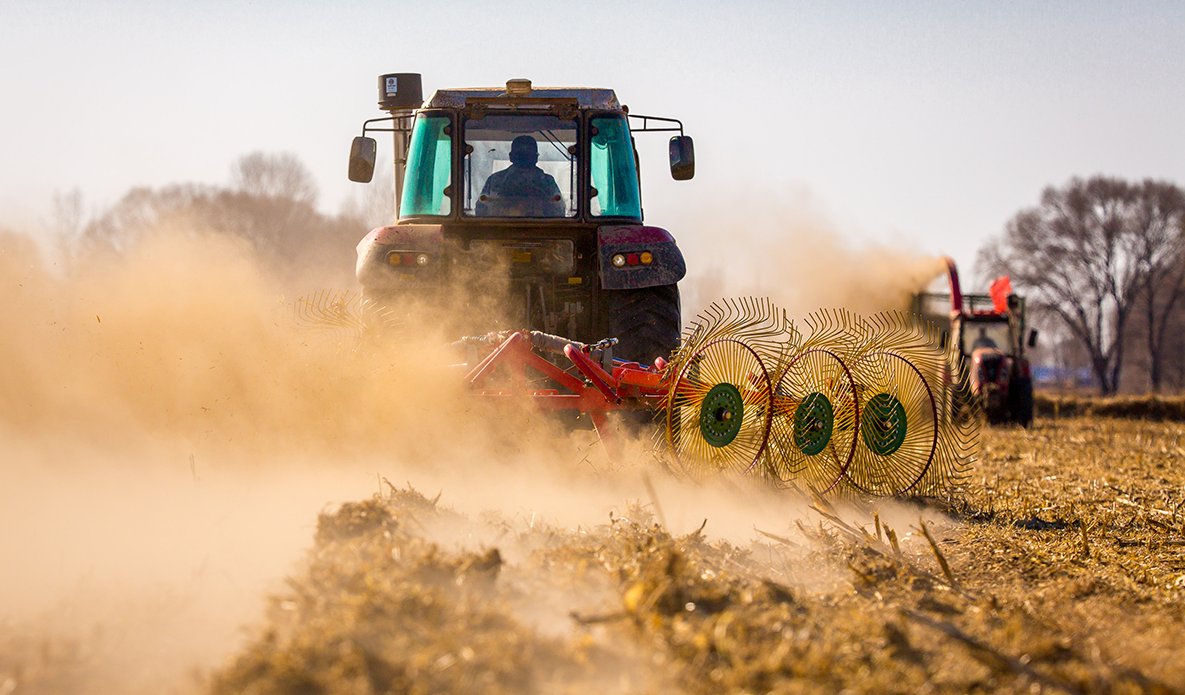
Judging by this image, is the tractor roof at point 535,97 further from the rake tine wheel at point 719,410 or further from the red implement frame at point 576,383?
the rake tine wheel at point 719,410

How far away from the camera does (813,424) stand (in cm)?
446

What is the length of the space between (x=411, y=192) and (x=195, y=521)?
2.49 meters

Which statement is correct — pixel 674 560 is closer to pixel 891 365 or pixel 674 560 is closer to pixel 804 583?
pixel 804 583

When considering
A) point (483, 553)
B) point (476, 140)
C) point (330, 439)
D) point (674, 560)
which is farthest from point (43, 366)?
point (674, 560)

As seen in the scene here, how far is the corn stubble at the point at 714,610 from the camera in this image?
2158 millimetres

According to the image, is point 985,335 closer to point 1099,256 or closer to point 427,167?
point 427,167

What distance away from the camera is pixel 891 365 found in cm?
478

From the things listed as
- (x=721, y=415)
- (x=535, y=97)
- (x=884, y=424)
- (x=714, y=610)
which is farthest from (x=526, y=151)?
(x=714, y=610)

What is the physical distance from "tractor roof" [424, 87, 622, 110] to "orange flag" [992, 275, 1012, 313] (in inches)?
378

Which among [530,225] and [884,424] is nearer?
[884,424]

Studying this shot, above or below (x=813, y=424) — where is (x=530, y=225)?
above

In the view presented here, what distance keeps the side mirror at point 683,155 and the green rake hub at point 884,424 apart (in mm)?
1792

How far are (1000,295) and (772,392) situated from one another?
1045 centimetres

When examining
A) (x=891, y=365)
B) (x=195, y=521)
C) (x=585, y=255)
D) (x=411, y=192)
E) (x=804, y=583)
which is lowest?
(x=804, y=583)
